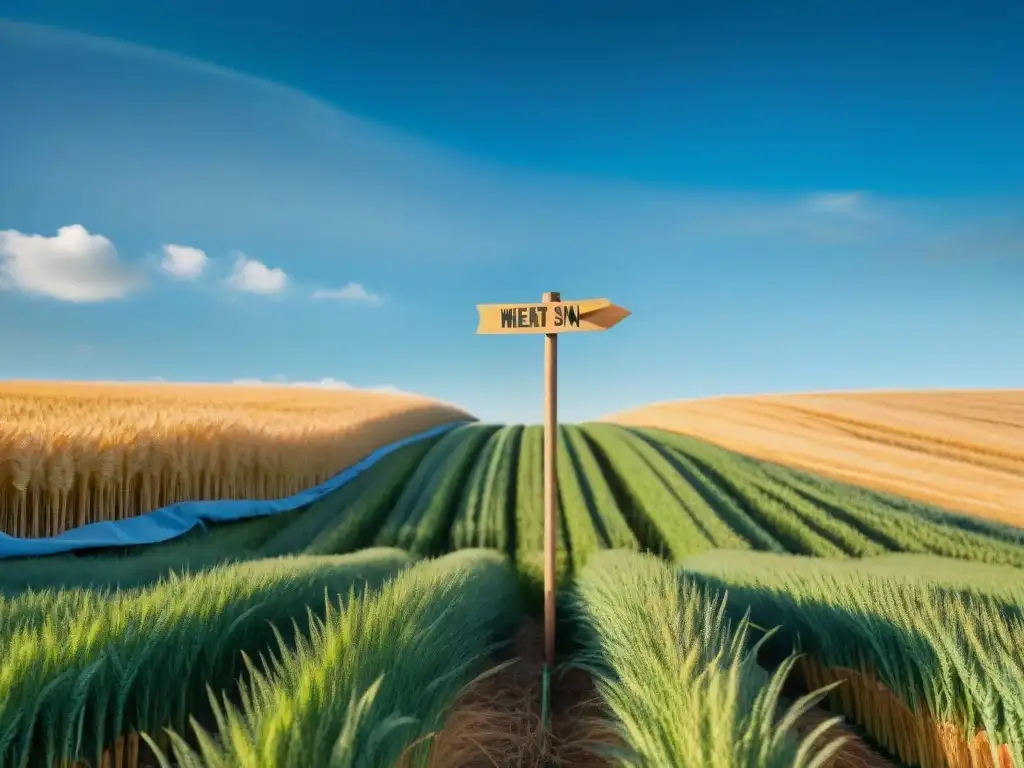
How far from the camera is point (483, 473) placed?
40.6ft

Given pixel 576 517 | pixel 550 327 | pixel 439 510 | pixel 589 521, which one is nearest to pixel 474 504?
pixel 439 510

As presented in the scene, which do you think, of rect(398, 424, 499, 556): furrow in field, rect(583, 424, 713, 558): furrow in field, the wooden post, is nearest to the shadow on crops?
rect(583, 424, 713, 558): furrow in field

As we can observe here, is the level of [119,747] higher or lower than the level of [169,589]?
lower

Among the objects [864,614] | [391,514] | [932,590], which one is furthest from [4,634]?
[391,514]

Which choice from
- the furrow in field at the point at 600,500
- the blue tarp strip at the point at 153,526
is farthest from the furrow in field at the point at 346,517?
the furrow in field at the point at 600,500

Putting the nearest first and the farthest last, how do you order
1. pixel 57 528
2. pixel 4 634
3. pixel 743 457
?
1. pixel 4 634
2. pixel 57 528
3. pixel 743 457

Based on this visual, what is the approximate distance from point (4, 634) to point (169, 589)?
874 millimetres

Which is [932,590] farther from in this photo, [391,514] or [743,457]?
[743,457]

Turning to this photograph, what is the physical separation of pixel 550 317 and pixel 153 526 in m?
6.78

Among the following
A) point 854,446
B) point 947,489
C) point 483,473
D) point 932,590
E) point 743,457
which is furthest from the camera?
point 854,446

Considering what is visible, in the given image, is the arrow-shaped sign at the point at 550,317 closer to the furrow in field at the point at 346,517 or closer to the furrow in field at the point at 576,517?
the furrow in field at the point at 576,517

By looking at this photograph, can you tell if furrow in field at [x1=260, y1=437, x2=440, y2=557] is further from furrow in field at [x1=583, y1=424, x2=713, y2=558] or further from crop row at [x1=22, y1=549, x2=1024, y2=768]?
crop row at [x1=22, y1=549, x2=1024, y2=768]

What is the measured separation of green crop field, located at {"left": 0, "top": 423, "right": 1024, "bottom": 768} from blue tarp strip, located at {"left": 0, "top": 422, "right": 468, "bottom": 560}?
10.0 inches

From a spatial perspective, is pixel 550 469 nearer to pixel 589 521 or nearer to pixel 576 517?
pixel 589 521
